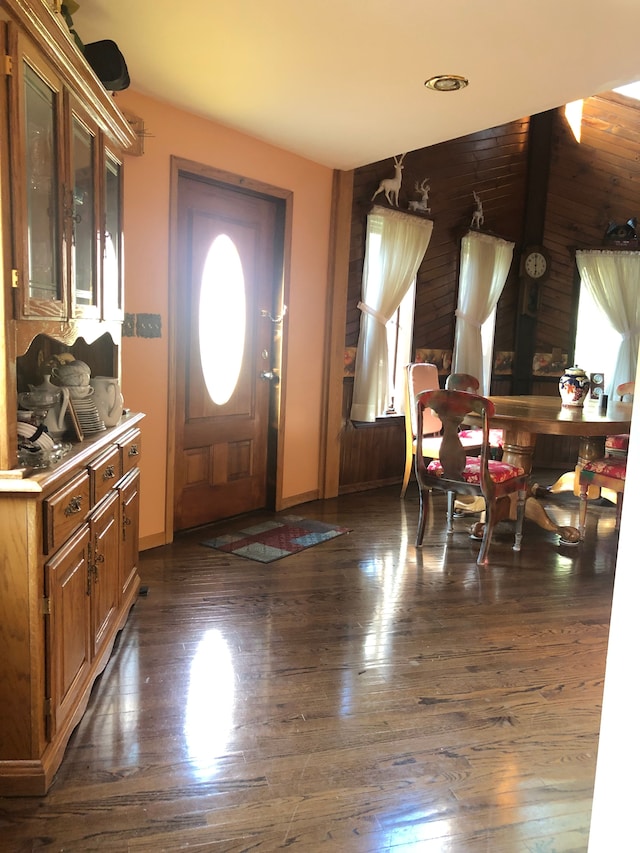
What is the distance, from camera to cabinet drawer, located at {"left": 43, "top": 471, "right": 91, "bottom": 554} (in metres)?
1.78

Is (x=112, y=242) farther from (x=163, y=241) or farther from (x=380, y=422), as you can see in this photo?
(x=380, y=422)

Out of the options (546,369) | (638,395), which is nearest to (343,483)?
(546,369)

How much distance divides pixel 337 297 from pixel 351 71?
2.01m

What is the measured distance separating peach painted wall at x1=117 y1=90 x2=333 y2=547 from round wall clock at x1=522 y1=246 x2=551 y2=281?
2603 millimetres

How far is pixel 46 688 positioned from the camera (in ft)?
6.00

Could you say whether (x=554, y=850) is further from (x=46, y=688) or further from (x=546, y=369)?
(x=546, y=369)

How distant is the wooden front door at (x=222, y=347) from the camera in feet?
13.1

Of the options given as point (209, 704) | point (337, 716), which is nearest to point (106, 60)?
point (209, 704)

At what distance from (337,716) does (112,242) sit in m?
2.09

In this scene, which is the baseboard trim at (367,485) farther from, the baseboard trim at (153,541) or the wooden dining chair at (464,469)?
the baseboard trim at (153,541)

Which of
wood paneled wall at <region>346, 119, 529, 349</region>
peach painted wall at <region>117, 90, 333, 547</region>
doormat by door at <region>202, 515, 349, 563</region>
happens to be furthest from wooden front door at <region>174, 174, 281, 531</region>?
wood paneled wall at <region>346, 119, 529, 349</region>

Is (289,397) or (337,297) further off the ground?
(337,297)

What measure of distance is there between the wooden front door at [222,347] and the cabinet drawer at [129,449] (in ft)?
3.21

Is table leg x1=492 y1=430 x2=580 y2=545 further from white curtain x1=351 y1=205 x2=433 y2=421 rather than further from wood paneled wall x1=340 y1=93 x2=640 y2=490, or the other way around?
wood paneled wall x1=340 y1=93 x2=640 y2=490
